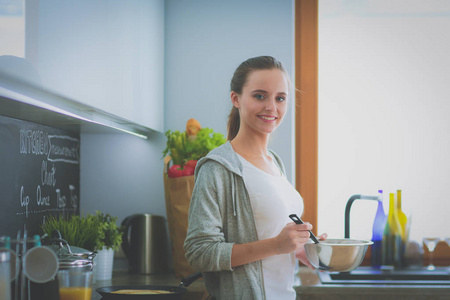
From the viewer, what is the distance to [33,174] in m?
1.79

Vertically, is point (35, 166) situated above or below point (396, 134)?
below

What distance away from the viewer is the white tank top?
139cm

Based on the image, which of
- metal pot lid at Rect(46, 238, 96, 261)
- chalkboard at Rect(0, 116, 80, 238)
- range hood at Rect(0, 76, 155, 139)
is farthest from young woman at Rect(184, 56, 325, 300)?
chalkboard at Rect(0, 116, 80, 238)

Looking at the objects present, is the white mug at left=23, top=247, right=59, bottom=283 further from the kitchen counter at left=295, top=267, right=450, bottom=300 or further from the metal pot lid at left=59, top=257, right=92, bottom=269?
the kitchen counter at left=295, top=267, right=450, bottom=300

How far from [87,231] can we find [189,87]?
2.91ft

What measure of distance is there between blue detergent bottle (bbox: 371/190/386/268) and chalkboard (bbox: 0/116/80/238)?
4.25ft

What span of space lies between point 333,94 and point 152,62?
2.94 feet

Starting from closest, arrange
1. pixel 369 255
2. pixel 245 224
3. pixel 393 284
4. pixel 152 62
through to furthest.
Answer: pixel 245 224 < pixel 393 284 < pixel 152 62 < pixel 369 255

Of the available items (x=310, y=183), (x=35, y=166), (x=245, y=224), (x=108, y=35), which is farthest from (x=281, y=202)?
(x=310, y=183)

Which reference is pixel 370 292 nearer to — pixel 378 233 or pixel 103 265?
pixel 378 233

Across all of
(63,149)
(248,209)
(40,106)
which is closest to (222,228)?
(248,209)

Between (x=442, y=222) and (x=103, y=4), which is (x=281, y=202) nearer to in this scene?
(x=103, y=4)

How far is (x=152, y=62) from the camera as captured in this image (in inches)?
84.2

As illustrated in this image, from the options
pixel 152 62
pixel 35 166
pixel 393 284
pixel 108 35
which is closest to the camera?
pixel 108 35
